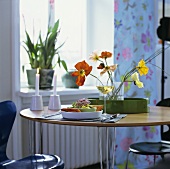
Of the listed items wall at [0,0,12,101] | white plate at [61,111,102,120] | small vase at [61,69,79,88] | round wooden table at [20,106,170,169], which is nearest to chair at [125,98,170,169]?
round wooden table at [20,106,170,169]

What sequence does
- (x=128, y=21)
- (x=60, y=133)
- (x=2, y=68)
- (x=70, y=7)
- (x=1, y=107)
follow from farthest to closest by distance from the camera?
(x=70, y=7) → (x=128, y=21) → (x=60, y=133) → (x=2, y=68) → (x=1, y=107)

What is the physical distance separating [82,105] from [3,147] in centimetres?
56

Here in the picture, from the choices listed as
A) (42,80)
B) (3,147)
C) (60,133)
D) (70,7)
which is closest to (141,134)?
(60,133)

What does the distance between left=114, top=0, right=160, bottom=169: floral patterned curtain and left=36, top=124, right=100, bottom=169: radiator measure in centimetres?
23

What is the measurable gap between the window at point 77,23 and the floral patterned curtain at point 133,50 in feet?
0.67

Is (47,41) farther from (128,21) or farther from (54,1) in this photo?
(128,21)

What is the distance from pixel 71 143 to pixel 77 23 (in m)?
1.14

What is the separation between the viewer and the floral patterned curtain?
3.14 meters

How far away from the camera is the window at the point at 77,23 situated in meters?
3.21

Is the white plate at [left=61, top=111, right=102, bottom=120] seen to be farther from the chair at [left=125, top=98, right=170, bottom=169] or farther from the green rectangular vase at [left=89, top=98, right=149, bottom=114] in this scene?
the chair at [left=125, top=98, right=170, bottom=169]

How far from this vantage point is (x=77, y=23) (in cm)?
346

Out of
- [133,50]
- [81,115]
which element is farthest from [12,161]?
[133,50]

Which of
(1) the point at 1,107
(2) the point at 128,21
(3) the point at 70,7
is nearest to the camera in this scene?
(1) the point at 1,107

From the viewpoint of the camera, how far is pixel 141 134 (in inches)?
130
